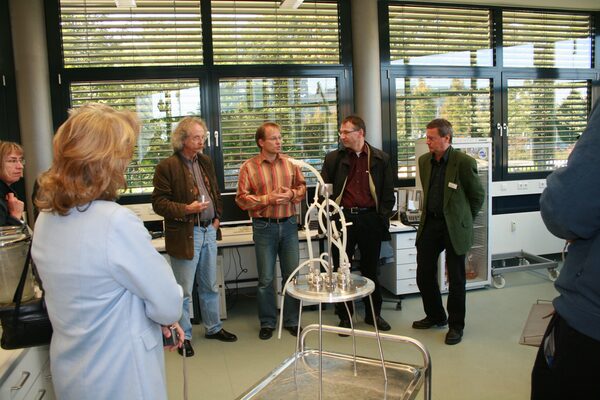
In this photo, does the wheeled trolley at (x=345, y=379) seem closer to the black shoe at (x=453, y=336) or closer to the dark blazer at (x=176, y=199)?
the dark blazer at (x=176, y=199)

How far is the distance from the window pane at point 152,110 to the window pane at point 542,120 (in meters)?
3.53

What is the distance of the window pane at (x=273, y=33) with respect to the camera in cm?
441

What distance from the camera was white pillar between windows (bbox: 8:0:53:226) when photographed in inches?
152

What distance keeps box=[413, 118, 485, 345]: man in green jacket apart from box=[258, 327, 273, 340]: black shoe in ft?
3.83

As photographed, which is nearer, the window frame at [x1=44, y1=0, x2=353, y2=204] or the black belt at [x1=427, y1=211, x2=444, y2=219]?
the black belt at [x1=427, y1=211, x2=444, y2=219]

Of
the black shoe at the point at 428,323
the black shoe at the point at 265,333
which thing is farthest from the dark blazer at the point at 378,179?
the black shoe at the point at 265,333

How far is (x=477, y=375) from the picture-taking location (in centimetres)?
277

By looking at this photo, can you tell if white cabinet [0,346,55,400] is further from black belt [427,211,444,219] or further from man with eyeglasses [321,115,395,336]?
black belt [427,211,444,219]

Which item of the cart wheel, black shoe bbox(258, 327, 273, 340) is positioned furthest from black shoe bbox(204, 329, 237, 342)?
the cart wheel

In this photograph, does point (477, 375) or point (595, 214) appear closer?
point (595, 214)

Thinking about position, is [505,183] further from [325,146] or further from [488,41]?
[325,146]

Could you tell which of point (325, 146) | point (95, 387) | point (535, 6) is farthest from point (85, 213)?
point (535, 6)

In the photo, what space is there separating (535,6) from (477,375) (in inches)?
169

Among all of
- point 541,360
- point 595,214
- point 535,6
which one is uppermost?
point 535,6
